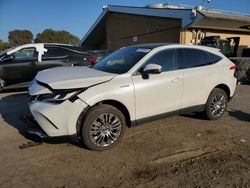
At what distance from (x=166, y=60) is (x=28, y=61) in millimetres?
5791

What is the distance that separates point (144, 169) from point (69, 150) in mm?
1320

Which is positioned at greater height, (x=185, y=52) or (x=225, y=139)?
(x=185, y=52)

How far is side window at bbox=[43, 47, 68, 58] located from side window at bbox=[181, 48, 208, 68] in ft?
18.4

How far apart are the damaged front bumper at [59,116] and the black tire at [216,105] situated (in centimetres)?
291

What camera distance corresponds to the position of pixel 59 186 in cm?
306

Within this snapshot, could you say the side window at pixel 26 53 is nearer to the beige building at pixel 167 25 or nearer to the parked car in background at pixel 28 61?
the parked car in background at pixel 28 61

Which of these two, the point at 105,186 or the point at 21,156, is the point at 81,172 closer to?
the point at 105,186

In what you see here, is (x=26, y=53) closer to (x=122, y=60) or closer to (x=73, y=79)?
(x=122, y=60)

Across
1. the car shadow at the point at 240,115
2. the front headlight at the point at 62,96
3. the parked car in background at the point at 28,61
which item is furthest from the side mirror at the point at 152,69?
the parked car in background at the point at 28,61

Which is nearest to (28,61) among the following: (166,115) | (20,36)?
(166,115)

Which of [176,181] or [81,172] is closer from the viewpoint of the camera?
[176,181]

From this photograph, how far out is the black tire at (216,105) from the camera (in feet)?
17.6

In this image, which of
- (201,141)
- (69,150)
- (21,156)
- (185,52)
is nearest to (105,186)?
(69,150)

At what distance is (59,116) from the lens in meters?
3.65
